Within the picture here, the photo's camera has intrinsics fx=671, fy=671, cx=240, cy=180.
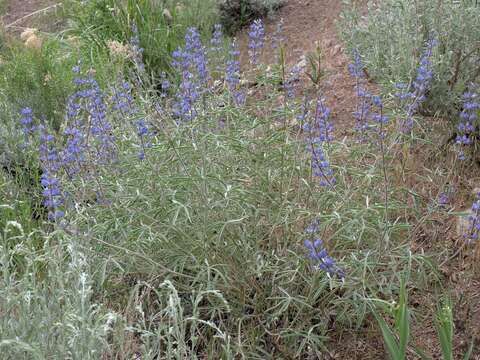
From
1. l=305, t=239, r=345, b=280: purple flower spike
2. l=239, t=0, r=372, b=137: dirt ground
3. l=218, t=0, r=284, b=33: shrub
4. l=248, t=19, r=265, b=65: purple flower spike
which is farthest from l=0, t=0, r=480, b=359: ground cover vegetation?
l=218, t=0, r=284, b=33: shrub

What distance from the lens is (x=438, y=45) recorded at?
401 cm

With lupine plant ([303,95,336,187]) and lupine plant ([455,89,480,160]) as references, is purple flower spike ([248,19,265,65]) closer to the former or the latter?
lupine plant ([303,95,336,187])

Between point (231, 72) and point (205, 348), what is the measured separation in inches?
55.9

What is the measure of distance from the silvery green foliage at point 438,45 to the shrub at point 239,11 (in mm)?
2133

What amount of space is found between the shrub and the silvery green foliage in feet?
7.00

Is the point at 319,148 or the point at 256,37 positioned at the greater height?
the point at 256,37

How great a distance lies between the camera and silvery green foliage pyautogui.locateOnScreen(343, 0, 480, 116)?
3879 millimetres

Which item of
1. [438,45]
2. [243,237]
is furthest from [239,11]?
[243,237]

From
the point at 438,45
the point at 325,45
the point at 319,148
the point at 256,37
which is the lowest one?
the point at 325,45

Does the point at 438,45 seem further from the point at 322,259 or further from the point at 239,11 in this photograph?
the point at 239,11

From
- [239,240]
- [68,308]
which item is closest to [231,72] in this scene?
[239,240]

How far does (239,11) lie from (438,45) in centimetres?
291

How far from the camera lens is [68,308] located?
2143 mm

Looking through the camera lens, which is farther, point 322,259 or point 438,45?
point 438,45
